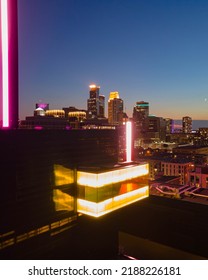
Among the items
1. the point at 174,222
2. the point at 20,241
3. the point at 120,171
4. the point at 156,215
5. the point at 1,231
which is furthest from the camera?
the point at 156,215

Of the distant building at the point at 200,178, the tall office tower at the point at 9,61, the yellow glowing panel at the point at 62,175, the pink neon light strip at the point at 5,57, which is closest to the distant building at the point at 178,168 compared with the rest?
the distant building at the point at 200,178

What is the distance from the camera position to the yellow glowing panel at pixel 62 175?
79.9ft

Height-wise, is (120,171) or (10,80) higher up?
(10,80)

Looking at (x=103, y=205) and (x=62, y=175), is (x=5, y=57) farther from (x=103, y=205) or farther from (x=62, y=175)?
(x=103, y=205)

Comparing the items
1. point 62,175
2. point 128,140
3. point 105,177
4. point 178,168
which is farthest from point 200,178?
point 62,175

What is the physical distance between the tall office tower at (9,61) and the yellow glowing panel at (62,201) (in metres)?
7.62

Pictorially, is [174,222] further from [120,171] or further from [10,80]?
[10,80]

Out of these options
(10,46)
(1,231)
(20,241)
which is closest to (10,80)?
(10,46)

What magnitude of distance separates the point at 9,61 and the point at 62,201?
13.3m

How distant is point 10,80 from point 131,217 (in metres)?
22.8

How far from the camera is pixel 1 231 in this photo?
20172 millimetres

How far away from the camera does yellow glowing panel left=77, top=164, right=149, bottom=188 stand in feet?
81.8

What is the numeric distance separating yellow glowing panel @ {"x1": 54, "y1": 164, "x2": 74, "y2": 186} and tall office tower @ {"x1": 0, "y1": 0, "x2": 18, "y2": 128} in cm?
575

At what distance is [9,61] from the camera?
824 inches
